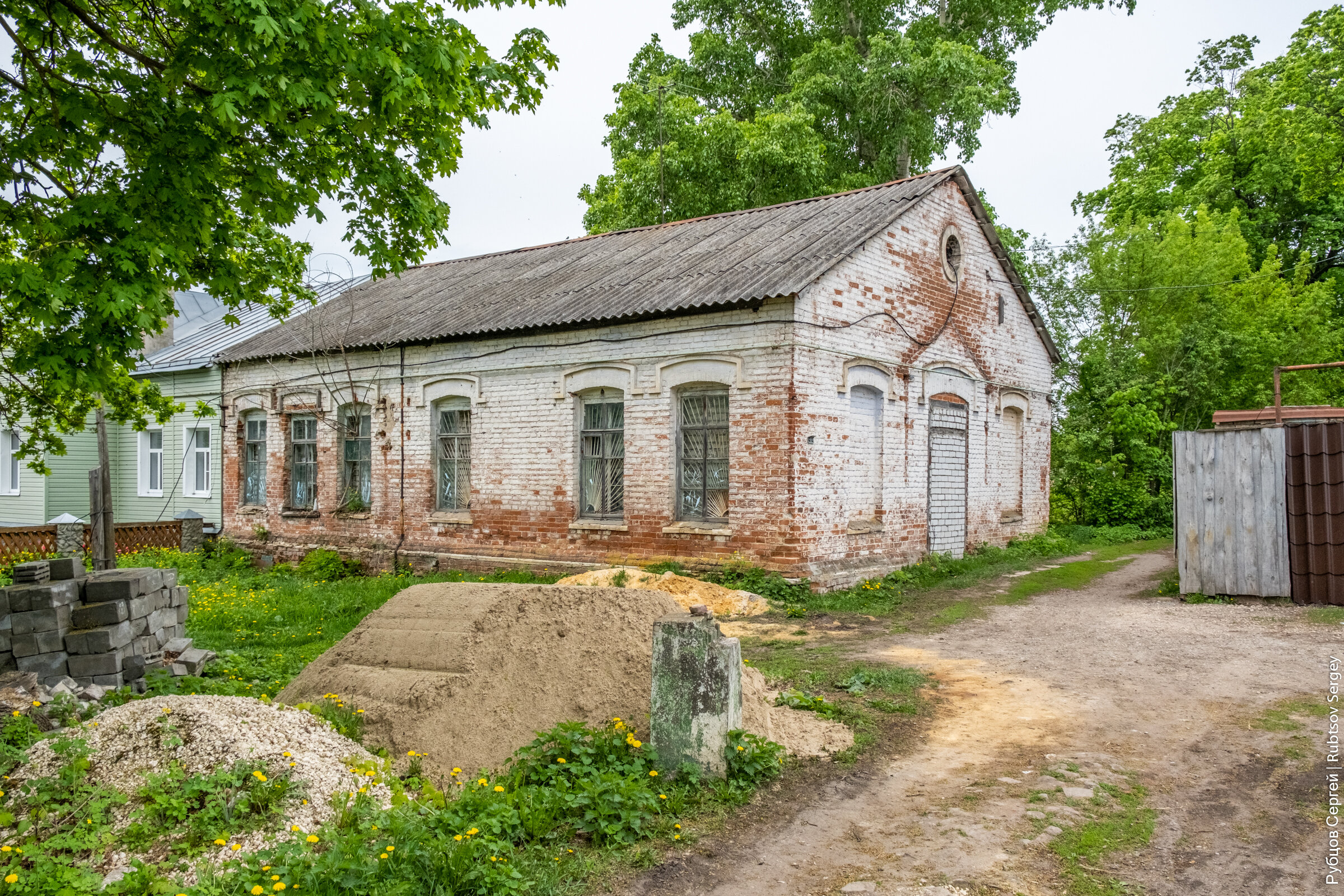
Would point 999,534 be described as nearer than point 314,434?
Yes

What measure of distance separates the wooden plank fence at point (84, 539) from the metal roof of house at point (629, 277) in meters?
3.77

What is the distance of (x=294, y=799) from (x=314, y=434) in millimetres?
14487

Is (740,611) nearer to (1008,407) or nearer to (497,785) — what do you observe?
(497,785)

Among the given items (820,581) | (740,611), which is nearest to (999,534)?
(820,581)

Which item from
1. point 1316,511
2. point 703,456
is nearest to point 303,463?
point 703,456

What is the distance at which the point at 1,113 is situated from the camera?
7160mm

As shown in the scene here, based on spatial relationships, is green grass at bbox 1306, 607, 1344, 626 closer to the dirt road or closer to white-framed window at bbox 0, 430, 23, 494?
the dirt road

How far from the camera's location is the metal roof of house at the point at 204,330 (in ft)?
65.3

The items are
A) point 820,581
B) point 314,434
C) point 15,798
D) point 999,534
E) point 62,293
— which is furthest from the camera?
point 314,434

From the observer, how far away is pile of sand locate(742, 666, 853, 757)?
5.71 meters

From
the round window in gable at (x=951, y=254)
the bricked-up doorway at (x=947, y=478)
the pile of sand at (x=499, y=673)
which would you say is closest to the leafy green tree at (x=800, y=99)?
the round window in gable at (x=951, y=254)

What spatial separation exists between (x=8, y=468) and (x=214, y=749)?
23.9m

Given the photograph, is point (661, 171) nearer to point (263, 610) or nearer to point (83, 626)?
point (263, 610)

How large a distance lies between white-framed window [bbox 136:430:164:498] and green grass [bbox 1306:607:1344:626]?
21.7 meters
